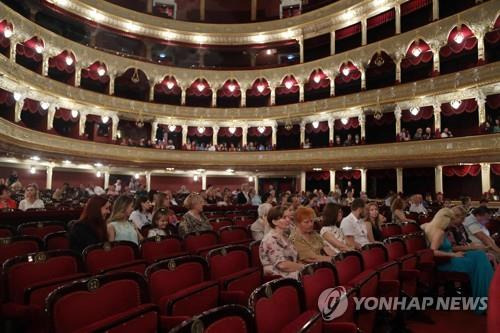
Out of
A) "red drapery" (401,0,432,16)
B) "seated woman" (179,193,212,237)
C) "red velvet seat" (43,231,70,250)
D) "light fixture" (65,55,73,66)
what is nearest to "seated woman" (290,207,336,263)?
"seated woman" (179,193,212,237)

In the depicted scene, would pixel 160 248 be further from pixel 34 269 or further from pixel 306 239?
pixel 306 239

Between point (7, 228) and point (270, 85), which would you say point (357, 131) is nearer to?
point (270, 85)

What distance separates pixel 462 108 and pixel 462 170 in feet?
9.70

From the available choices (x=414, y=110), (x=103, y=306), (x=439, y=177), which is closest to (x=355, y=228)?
(x=103, y=306)

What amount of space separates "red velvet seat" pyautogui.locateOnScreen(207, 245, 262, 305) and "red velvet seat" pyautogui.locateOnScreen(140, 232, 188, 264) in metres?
0.65

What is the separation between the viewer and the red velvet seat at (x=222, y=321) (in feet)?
5.14

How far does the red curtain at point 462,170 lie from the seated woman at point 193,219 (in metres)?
15.6

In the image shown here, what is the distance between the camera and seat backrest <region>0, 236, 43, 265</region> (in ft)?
12.0

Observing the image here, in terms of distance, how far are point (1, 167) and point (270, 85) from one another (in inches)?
638

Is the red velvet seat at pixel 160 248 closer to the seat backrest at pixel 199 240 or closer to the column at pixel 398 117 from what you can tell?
the seat backrest at pixel 199 240

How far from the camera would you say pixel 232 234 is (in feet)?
18.7

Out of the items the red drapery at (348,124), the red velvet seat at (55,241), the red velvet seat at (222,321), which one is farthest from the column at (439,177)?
the red velvet seat at (222,321)

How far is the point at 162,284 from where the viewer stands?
2791mm

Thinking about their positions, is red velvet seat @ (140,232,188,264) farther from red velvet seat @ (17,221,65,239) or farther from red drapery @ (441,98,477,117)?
red drapery @ (441,98,477,117)
